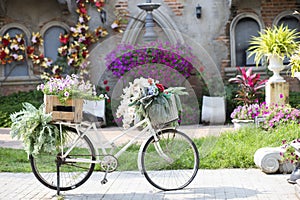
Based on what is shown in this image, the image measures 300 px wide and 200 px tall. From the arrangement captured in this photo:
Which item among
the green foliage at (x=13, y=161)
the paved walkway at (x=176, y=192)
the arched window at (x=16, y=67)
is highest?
the arched window at (x=16, y=67)

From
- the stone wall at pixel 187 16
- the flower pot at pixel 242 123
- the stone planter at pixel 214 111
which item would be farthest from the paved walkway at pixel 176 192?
the stone wall at pixel 187 16

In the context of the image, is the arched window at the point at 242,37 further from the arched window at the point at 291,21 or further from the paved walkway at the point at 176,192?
the paved walkway at the point at 176,192

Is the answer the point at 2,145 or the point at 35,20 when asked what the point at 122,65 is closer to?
the point at 35,20

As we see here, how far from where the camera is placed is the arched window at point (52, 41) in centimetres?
1475

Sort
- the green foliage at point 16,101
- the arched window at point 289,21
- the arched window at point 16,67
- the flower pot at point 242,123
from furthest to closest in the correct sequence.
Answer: the arched window at point 16,67 < the arched window at point 289,21 < the green foliage at point 16,101 < the flower pot at point 242,123

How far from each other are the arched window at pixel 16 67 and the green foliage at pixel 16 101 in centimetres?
63

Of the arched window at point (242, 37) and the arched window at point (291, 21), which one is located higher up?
the arched window at point (291, 21)

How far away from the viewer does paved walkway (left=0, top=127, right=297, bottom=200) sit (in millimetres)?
6305

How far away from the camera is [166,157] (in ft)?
21.8

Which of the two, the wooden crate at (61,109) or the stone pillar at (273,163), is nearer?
the wooden crate at (61,109)

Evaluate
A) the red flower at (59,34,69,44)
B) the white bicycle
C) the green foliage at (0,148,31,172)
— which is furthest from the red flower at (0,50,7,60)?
the white bicycle

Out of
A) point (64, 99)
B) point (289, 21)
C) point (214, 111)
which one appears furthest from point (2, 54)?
point (64, 99)

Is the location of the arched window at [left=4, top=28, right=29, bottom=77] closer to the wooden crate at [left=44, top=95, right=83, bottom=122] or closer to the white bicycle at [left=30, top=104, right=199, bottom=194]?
the white bicycle at [left=30, top=104, right=199, bottom=194]

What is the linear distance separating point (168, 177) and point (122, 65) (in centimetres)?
687
